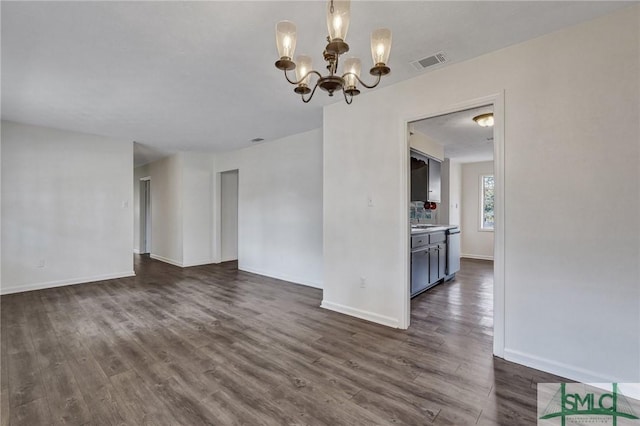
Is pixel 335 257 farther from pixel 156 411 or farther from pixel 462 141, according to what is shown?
pixel 462 141

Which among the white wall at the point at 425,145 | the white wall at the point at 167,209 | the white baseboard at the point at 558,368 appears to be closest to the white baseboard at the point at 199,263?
the white wall at the point at 167,209

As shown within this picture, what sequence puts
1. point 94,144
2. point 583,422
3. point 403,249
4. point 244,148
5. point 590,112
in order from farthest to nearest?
point 244,148 < point 94,144 < point 403,249 < point 590,112 < point 583,422

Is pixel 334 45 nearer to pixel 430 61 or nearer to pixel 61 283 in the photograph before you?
pixel 430 61

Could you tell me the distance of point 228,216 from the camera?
722 centimetres

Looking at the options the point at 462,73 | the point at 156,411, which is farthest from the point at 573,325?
the point at 156,411

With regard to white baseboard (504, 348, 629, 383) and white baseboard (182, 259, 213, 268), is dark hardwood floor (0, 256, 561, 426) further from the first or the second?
white baseboard (182, 259, 213, 268)

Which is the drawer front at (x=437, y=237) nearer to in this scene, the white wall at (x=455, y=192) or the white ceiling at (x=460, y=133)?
the white ceiling at (x=460, y=133)

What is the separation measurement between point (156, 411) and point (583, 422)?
2550 millimetres

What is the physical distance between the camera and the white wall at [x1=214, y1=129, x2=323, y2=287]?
15.9 feet

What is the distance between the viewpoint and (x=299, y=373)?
7.29 ft

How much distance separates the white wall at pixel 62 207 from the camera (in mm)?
4402

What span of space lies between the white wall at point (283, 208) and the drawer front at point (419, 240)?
61.0 inches

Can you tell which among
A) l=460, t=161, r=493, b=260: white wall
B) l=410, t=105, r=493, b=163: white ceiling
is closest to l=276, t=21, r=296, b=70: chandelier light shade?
l=410, t=105, r=493, b=163: white ceiling

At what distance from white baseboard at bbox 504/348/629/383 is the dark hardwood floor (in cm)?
8
